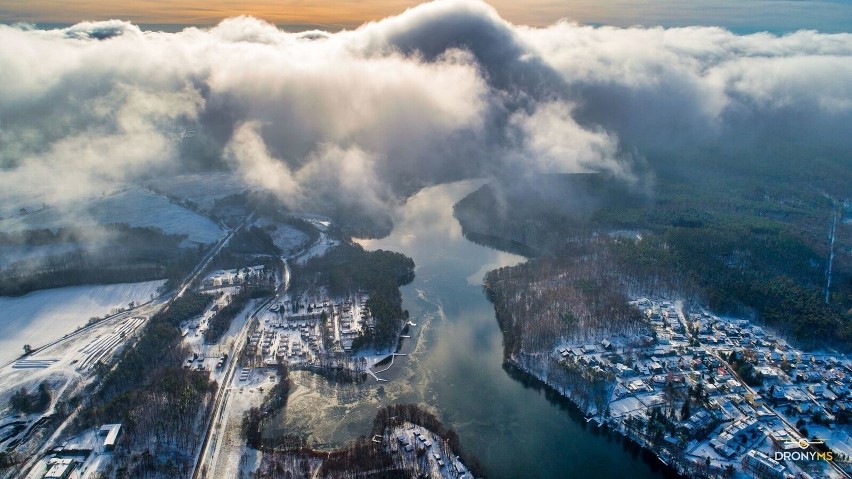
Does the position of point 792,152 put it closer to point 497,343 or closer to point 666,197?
point 666,197

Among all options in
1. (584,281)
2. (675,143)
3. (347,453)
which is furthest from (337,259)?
(675,143)

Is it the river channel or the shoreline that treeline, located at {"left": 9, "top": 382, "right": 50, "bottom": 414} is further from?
the shoreline

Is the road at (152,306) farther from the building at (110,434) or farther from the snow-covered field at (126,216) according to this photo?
the building at (110,434)

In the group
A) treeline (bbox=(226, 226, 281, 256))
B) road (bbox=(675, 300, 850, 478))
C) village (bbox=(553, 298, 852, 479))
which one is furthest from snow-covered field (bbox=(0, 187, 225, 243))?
road (bbox=(675, 300, 850, 478))

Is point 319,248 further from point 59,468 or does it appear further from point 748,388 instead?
point 748,388

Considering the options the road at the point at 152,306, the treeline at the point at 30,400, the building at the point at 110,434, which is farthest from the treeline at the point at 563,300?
the treeline at the point at 30,400
